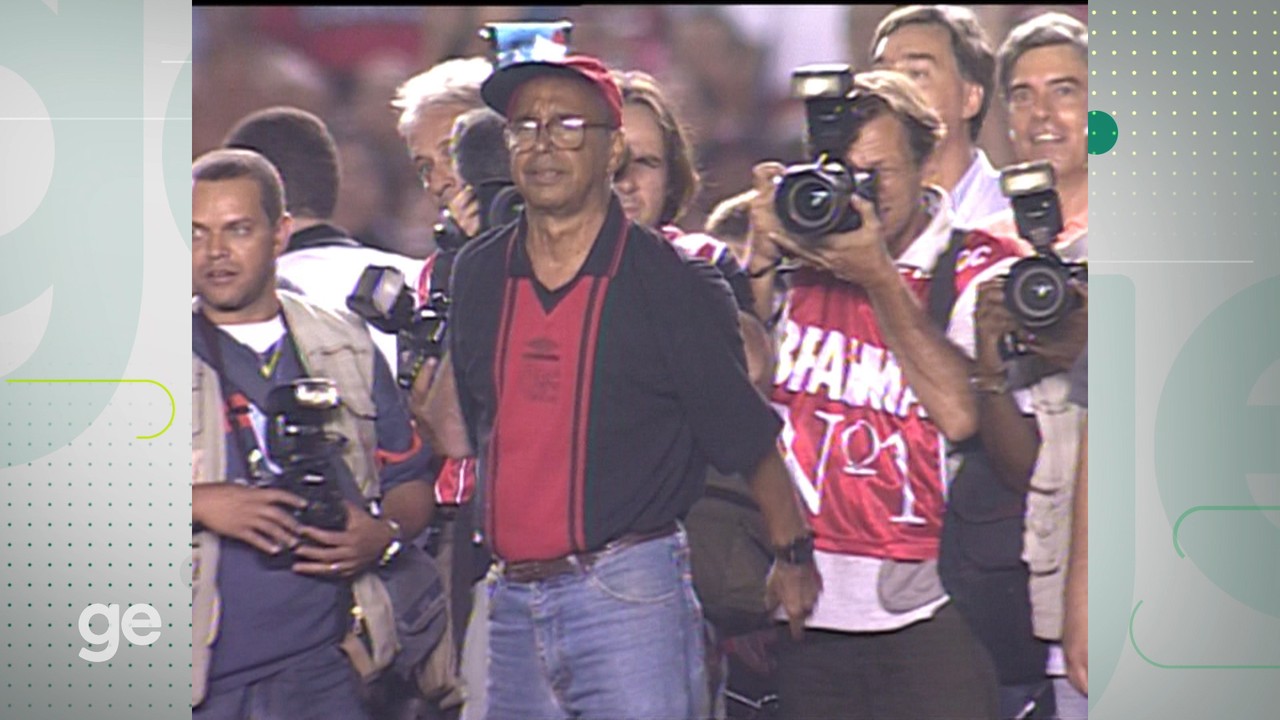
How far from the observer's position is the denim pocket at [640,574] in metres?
2.84

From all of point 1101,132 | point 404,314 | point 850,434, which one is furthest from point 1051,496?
point 404,314

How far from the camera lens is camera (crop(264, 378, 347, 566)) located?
9.46 ft

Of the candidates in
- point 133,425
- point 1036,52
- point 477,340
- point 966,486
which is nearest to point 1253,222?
point 1036,52

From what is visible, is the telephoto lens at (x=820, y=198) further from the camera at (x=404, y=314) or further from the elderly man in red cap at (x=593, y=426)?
the camera at (x=404, y=314)

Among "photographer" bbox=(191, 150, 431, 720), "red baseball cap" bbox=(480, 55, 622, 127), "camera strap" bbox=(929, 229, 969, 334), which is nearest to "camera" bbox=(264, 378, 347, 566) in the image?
"photographer" bbox=(191, 150, 431, 720)

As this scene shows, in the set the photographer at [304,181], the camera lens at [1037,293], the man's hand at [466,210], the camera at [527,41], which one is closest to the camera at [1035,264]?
the camera lens at [1037,293]

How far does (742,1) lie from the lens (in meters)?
2.92

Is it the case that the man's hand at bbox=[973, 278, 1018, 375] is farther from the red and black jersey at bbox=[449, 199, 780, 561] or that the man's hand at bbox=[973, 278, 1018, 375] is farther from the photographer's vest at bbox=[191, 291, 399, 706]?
the photographer's vest at bbox=[191, 291, 399, 706]

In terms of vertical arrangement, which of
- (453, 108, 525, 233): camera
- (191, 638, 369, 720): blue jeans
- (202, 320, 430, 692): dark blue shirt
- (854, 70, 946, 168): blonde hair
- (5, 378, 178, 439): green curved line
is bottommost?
(191, 638, 369, 720): blue jeans

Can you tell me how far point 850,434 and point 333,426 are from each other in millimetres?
945

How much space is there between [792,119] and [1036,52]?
468 mm

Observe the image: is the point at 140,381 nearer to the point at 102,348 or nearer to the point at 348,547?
the point at 102,348

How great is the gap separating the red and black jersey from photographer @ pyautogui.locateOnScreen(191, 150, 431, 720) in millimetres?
192

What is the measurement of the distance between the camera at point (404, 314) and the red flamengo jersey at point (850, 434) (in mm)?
631
